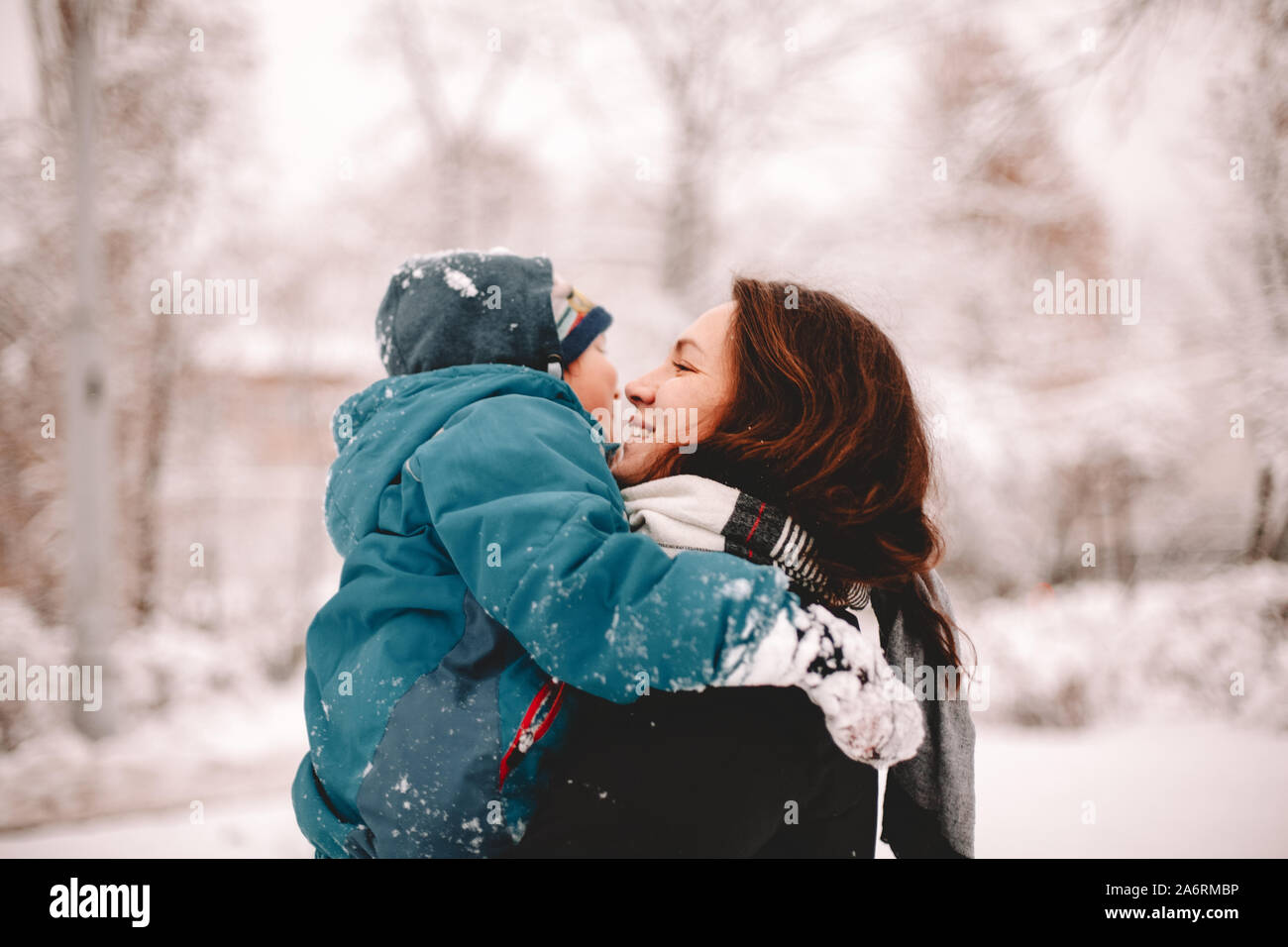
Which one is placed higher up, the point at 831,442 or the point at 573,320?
the point at 573,320

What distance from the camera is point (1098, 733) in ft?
19.7

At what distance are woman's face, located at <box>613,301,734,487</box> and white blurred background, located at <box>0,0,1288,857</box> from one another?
488 centimetres

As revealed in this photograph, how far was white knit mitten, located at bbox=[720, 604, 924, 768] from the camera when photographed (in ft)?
3.39

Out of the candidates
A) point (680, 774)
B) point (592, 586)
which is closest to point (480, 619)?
point (592, 586)

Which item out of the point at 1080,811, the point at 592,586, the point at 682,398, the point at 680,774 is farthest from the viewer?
the point at 1080,811

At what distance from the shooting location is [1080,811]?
13.5 ft

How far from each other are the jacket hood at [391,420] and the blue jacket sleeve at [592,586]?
0.18 meters

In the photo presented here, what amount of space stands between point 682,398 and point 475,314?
39 cm

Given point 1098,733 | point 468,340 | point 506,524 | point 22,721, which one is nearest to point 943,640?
point 506,524

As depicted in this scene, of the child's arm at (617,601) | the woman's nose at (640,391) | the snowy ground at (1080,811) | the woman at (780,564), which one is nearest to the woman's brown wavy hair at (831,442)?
the woman at (780,564)

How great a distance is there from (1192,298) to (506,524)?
8.09 meters

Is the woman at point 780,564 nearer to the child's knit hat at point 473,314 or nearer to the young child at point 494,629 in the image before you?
the young child at point 494,629

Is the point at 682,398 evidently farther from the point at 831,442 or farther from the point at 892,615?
the point at 892,615

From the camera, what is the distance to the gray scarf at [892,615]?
123 centimetres
